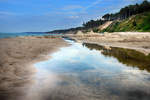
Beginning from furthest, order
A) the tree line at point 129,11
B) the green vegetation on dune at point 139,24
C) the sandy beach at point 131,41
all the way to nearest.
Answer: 1. the tree line at point 129,11
2. the green vegetation on dune at point 139,24
3. the sandy beach at point 131,41

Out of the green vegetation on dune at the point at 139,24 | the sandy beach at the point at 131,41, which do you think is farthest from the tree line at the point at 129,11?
the sandy beach at the point at 131,41

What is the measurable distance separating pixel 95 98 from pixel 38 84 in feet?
9.13

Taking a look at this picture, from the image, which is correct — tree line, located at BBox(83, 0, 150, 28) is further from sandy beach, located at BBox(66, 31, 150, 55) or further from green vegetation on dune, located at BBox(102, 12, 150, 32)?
sandy beach, located at BBox(66, 31, 150, 55)

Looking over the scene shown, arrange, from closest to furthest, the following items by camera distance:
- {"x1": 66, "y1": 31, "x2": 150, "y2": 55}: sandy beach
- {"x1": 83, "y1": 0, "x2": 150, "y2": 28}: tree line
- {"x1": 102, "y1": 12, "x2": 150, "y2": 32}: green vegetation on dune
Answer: {"x1": 66, "y1": 31, "x2": 150, "y2": 55}: sandy beach
{"x1": 102, "y1": 12, "x2": 150, "y2": 32}: green vegetation on dune
{"x1": 83, "y1": 0, "x2": 150, "y2": 28}: tree line

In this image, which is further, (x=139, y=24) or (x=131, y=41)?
(x=139, y=24)

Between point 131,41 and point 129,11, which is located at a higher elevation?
point 129,11

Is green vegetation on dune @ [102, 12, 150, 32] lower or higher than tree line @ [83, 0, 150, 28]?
lower

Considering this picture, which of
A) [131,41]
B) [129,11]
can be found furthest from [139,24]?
[129,11]

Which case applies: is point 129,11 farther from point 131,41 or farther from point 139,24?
point 131,41

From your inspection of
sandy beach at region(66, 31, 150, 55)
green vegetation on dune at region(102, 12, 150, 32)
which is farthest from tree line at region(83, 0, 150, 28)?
sandy beach at region(66, 31, 150, 55)

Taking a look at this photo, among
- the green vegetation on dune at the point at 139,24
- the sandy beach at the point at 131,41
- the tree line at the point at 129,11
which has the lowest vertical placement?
the sandy beach at the point at 131,41

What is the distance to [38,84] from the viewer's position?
19.7 ft

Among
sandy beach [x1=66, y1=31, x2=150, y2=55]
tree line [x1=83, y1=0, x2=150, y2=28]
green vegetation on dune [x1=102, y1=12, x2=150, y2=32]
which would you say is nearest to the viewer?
sandy beach [x1=66, y1=31, x2=150, y2=55]

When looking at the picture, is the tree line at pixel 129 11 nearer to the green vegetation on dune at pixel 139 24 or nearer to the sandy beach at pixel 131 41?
the green vegetation on dune at pixel 139 24
